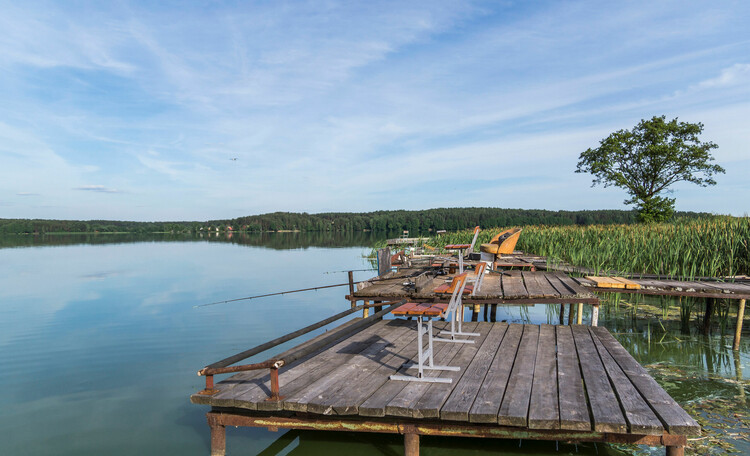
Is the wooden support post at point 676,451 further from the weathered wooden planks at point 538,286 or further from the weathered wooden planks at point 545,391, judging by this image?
the weathered wooden planks at point 538,286

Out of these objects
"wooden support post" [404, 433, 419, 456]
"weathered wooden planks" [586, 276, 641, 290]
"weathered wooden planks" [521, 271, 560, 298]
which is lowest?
"wooden support post" [404, 433, 419, 456]

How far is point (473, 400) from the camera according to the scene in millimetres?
3924

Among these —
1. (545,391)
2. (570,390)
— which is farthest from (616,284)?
(545,391)

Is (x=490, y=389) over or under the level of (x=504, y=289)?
under

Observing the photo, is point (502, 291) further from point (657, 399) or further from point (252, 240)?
point (252, 240)

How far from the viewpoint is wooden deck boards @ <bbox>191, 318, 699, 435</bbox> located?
361 centimetres

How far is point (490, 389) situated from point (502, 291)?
3854 mm

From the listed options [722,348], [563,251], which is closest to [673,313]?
[722,348]

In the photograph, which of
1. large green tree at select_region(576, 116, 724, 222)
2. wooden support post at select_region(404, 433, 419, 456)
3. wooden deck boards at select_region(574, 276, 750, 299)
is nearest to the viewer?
wooden support post at select_region(404, 433, 419, 456)

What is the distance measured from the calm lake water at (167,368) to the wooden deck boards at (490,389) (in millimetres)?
917

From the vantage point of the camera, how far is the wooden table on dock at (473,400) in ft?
11.8

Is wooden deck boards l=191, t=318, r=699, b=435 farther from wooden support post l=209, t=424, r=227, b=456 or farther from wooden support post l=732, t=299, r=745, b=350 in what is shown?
wooden support post l=732, t=299, r=745, b=350

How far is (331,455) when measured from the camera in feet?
16.1

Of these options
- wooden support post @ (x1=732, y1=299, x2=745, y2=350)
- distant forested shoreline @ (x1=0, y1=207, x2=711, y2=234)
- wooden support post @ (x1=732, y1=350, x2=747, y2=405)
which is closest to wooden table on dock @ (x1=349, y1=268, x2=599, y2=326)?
wooden support post @ (x1=732, y1=350, x2=747, y2=405)
